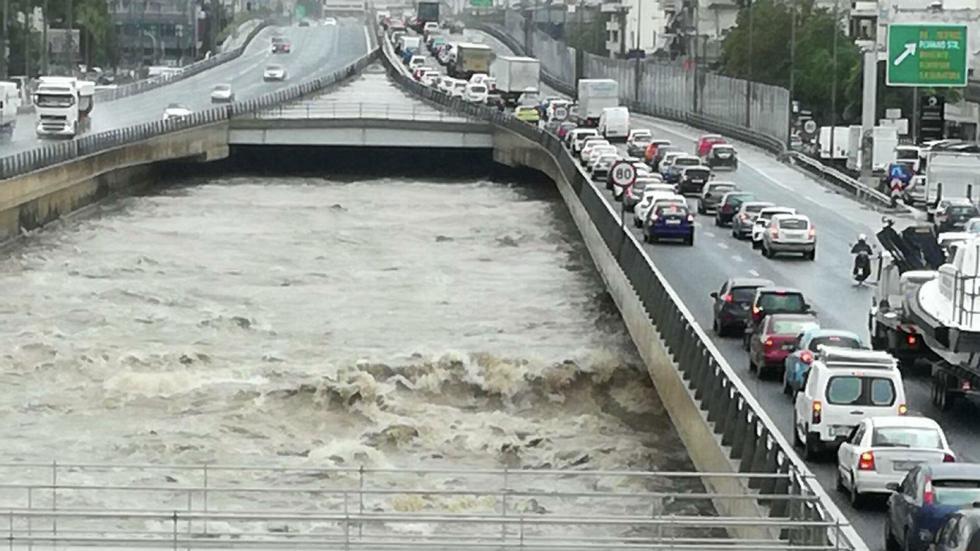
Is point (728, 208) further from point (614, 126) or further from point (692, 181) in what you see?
point (614, 126)

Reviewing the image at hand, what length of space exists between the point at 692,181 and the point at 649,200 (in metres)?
14.0

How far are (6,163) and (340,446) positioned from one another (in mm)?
35998

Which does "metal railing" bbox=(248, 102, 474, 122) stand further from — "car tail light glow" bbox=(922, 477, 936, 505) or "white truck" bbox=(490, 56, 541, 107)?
"car tail light glow" bbox=(922, 477, 936, 505)

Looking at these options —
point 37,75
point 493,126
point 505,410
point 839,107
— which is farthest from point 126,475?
point 37,75

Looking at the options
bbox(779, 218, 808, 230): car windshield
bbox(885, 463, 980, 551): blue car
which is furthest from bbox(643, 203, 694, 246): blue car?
bbox(885, 463, 980, 551): blue car

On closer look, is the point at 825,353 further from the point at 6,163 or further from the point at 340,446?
the point at 6,163

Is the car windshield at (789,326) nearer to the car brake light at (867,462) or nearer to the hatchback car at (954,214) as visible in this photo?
the car brake light at (867,462)

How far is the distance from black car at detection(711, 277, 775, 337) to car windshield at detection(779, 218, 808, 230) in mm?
16183

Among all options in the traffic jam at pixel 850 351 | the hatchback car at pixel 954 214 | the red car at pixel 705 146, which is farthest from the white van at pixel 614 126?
the hatchback car at pixel 954 214

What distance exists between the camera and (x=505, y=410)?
45.1 meters

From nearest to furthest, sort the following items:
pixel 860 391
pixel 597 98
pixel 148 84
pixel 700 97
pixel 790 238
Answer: pixel 860 391, pixel 790 238, pixel 597 98, pixel 700 97, pixel 148 84

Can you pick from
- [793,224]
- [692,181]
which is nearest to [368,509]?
[793,224]

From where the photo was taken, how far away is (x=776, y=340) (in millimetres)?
37688

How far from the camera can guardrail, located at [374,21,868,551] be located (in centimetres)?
2502
